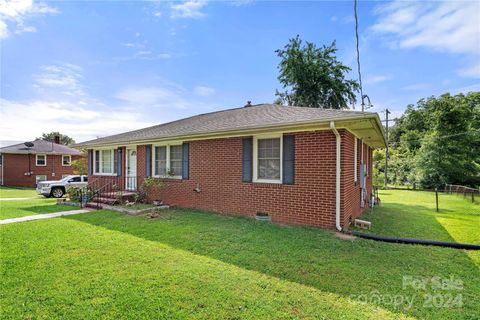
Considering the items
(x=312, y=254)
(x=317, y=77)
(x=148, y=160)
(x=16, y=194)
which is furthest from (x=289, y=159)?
(x=317, y=77)

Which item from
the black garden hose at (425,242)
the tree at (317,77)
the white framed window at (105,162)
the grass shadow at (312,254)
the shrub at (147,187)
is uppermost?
the tree at (317,77)

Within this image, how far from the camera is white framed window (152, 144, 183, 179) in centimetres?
945

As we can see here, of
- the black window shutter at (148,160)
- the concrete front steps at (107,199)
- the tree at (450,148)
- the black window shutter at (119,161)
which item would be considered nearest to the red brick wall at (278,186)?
the black window shutter at (148,160)

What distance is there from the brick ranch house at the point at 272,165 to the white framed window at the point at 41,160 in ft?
67.7

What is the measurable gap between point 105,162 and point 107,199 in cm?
321

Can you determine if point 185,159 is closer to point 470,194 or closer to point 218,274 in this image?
point 218,274

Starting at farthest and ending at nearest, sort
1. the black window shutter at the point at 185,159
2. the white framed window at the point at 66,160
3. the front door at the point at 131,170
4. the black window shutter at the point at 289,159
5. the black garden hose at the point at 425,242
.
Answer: the white framed window at the point at 66,160 < the front door at the point at 131,170 < the black window shutter at the point at 185,159 < the black window shutter at the point at 289,159 < the black garden hose at the point at 425,242

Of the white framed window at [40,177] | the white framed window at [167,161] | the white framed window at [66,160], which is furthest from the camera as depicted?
the white framed window at [66,160]

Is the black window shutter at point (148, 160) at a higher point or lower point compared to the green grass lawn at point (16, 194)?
higher

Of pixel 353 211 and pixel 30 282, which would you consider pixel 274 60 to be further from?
pixel 30 282

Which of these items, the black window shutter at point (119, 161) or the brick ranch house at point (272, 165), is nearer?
the brick ranch house at point (272, 165)

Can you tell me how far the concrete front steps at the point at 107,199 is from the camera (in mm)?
9531

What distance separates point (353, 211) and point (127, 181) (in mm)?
9423

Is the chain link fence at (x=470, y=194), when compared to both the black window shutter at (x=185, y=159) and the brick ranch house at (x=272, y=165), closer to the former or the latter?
the brick ranch house at (x=272, y=165)
